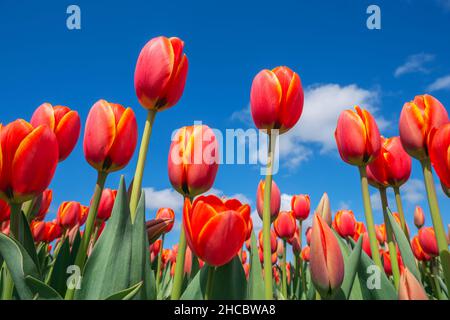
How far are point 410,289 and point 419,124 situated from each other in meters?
0.84

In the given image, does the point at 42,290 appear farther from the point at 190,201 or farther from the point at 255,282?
the point at 255,282

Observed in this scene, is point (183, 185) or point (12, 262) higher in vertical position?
point (183, 185)

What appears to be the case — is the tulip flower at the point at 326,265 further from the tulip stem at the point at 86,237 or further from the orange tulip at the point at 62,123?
the orange tulip at the point at 62,123

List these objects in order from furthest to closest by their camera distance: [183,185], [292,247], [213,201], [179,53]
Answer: [292,247] → [179,53] → [183,185] → [213,201]

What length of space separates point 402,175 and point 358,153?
1.22ft

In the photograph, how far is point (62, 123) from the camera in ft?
5.00

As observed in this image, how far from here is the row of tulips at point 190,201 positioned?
113 centimetres

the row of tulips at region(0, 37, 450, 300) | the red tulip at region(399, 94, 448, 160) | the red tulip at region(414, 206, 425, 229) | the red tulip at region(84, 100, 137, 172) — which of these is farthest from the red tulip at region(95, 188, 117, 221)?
the red tulip at region(414, 206, 425, 229)

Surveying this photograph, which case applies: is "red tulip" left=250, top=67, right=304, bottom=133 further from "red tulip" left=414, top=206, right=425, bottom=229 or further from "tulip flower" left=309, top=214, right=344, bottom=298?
"red tulip" left=414, top=206, right=425, bottom=229

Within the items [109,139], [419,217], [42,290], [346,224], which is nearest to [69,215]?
[109,139]

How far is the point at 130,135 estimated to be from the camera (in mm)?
1455
